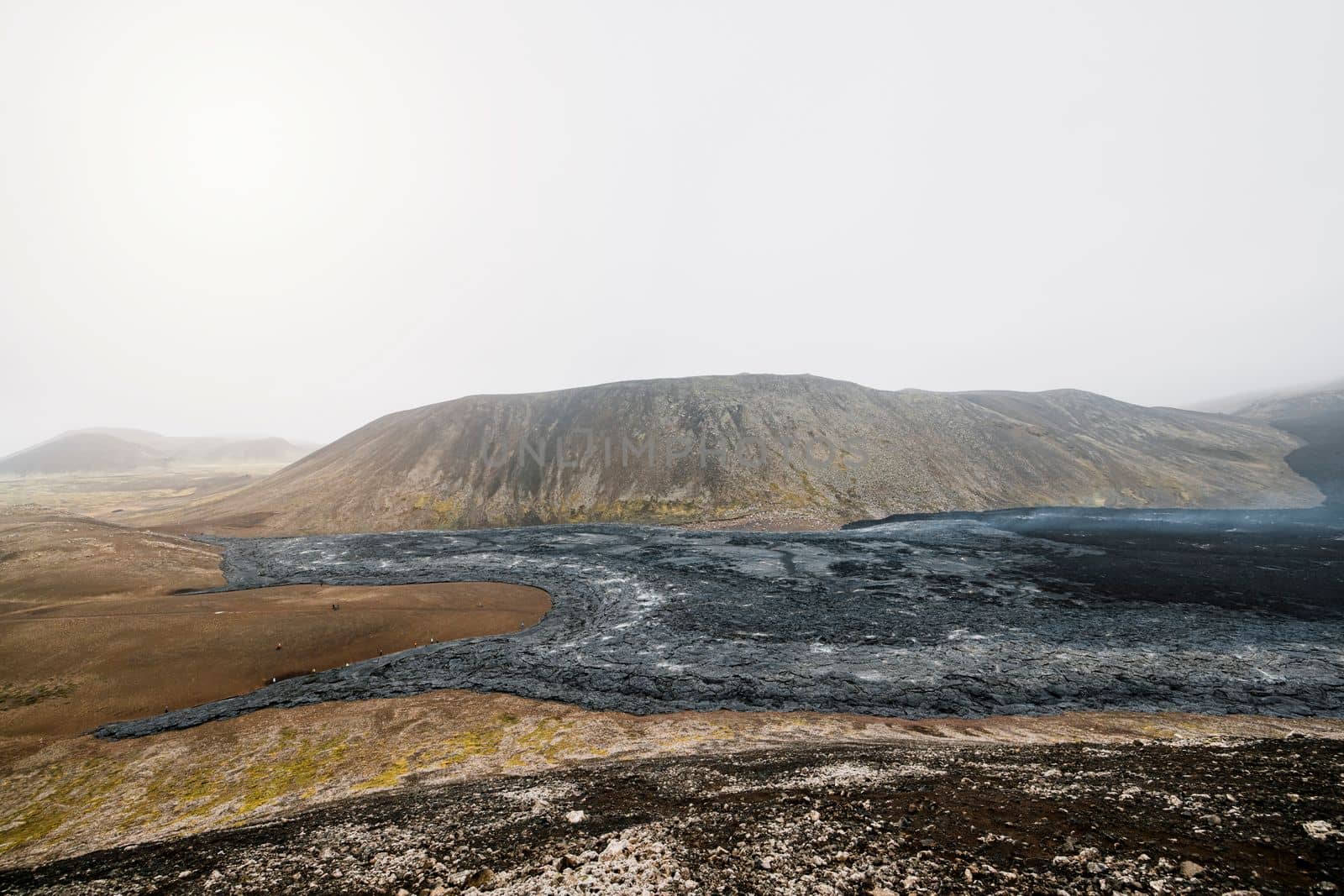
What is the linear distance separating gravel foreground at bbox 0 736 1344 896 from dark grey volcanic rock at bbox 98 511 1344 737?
24.9 ft

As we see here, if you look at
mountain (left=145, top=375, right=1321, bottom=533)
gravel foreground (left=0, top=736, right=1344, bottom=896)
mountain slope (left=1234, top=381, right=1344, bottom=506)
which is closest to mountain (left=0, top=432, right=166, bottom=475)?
mountain (left=145, top=375, right=1321, bottom=533)

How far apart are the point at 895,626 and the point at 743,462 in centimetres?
4939

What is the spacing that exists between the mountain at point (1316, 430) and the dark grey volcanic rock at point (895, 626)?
36304 mm

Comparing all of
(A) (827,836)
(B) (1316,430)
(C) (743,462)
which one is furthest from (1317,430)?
(A) (827,836)

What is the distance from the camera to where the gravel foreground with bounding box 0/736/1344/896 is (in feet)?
21.6

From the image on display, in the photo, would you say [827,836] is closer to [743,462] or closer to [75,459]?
[743,462]

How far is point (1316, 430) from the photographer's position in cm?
9469

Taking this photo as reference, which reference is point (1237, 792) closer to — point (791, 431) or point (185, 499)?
point (791, 431)

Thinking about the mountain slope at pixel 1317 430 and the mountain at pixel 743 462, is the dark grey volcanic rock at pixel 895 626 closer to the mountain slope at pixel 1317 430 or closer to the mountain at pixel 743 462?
the mountain at pixel 743 462

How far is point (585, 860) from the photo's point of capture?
7.62 m

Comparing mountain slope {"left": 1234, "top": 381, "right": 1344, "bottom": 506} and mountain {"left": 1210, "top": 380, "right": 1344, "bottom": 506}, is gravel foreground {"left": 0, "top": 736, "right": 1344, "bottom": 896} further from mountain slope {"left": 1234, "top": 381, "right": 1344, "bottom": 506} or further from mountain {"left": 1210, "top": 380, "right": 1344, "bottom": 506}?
mountain slope {"left": 1234, "top": 381, "right": 1344, "bottom": 506}

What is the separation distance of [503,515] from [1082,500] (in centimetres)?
7625

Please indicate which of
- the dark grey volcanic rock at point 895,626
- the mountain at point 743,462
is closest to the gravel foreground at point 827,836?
the dark grey volcanic rock at point 895,626

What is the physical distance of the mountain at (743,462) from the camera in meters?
67.0
